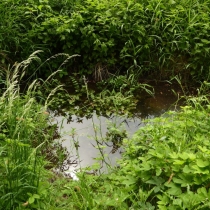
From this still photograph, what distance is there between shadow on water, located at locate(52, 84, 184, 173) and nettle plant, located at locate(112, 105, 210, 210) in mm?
421

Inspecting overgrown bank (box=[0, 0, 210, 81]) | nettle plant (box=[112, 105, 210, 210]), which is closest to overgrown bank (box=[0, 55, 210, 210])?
nettle plant (box=[112, 105, 210, 210])

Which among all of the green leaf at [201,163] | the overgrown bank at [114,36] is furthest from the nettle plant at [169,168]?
the overgrown bank at [114,36]

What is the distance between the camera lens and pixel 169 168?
2666 mm

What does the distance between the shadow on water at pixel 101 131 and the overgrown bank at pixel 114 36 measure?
644mm

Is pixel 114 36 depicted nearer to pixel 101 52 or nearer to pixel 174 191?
pixel 101 52

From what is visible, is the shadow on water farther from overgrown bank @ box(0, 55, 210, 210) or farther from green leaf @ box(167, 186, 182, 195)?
green leaf @ box(167, 186, 182, 195)

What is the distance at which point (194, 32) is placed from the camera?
16.4 feet

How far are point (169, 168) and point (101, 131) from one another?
1.53m

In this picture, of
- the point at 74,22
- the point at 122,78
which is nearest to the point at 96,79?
the point at 122,78

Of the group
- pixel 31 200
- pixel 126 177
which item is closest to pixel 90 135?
pixel 126 177

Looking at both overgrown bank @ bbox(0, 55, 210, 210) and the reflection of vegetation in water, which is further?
the reflection of vegetation in water

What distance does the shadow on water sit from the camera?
12.0 ft

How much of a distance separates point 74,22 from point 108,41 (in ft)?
1.80

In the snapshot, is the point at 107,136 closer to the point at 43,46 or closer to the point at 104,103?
the point at 104,103
